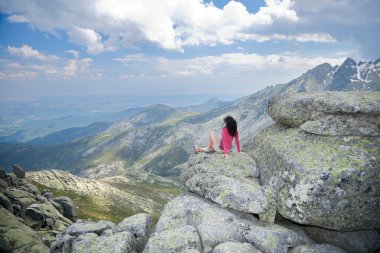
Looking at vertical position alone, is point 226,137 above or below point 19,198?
above

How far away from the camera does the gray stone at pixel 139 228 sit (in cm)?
1638

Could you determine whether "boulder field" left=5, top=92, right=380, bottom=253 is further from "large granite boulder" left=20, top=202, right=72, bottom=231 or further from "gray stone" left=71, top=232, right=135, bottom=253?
"large granite boulder" left=20, top=202, right=72, bottom=231

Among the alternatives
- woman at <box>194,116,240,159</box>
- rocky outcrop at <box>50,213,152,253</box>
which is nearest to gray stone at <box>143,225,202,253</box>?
rocky outcrop at <box>50,213,152,253</box>

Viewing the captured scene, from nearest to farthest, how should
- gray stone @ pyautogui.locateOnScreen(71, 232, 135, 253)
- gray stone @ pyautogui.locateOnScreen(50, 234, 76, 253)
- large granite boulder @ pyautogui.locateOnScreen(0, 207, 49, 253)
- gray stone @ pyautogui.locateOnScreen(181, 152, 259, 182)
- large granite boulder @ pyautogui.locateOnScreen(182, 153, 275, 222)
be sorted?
1. gray stone @ pyautogui.locateOnScreen(71, 232, 135, 253)
2. large granite boulder @ pyautogui.locateOnScreen(182, 153, 275, 222)
3. gray stone @ pyautogui.locateOnScreen(50, 234, 76, 253)
4. gray stone @ pyautogui.locateOnScreen(181, 152, 259, 182)
5. large granite boulder @ pyautogui.locateOnScreen(0, 207, 49, 253)

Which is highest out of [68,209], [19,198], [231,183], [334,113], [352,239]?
[334,113]

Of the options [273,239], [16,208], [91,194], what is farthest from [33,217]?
[91,194]

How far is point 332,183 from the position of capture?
1525 centimetres

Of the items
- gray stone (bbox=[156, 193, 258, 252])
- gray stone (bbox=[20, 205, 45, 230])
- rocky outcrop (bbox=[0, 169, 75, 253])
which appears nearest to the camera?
gray stone (bbox=[156, 193, 258, 252])

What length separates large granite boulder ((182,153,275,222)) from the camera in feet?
53.7

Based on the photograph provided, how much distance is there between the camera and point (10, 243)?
26625 millimetres

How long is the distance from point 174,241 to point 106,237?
4.12m

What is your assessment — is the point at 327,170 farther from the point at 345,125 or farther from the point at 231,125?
the point at 231,125

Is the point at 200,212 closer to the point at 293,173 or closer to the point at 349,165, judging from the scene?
the point at 293,173

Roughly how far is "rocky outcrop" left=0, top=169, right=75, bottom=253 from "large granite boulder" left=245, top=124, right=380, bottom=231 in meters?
24.4
